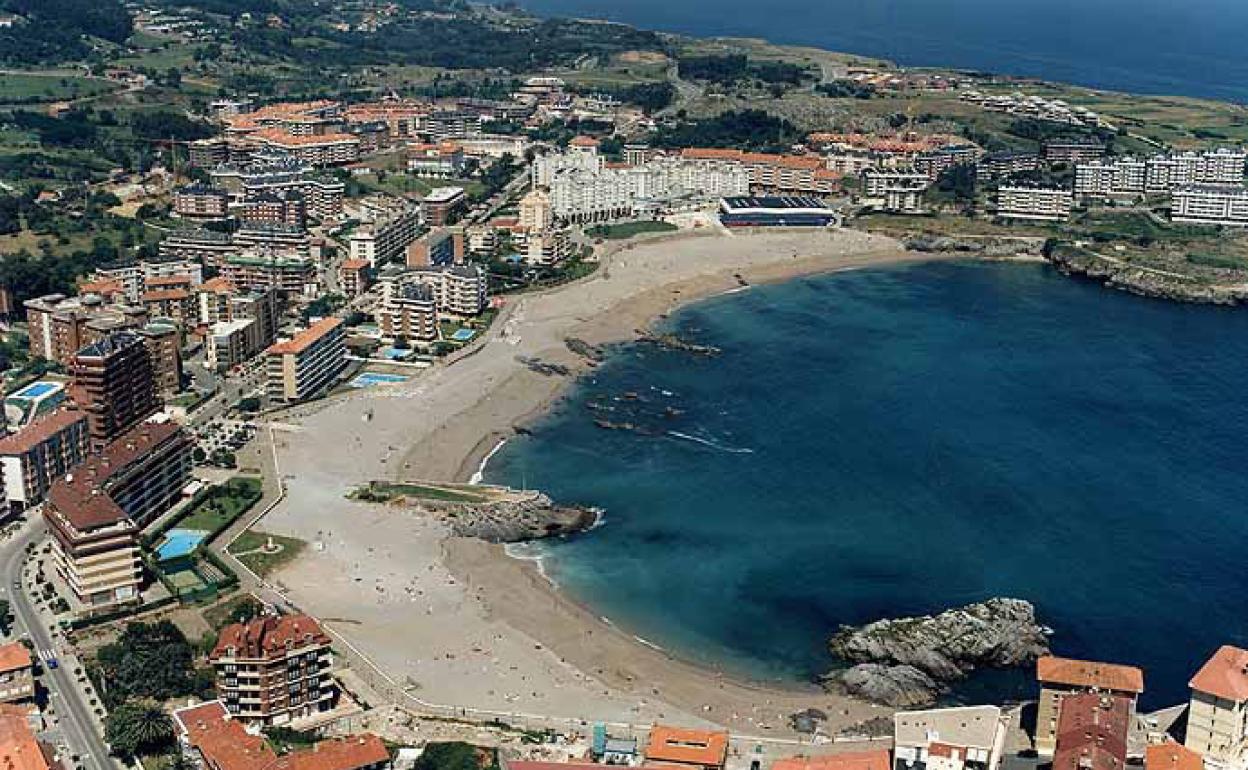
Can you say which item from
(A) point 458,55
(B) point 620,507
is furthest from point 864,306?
(A) point 458,55

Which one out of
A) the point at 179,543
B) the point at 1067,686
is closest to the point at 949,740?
the point at 1067,686

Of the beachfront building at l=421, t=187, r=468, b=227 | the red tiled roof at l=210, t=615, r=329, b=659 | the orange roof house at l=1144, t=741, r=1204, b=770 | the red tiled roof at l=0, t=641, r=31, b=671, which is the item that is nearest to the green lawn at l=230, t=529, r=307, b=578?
the red tiled roof at l=210, t=615, r=329, b=659

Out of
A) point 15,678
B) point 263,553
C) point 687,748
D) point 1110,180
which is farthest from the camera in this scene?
point 1110,180

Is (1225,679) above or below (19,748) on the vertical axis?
above

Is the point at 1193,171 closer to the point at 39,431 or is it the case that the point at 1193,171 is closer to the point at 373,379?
the point at 373,379

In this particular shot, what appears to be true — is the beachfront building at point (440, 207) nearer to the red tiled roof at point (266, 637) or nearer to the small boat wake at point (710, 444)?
the small boat wake at point (710, 444)

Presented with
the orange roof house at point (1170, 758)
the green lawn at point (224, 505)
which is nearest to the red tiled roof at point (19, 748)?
the green lawn at point (224, 505)

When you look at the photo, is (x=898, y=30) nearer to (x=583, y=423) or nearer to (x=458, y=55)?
(x=458, y=55)
